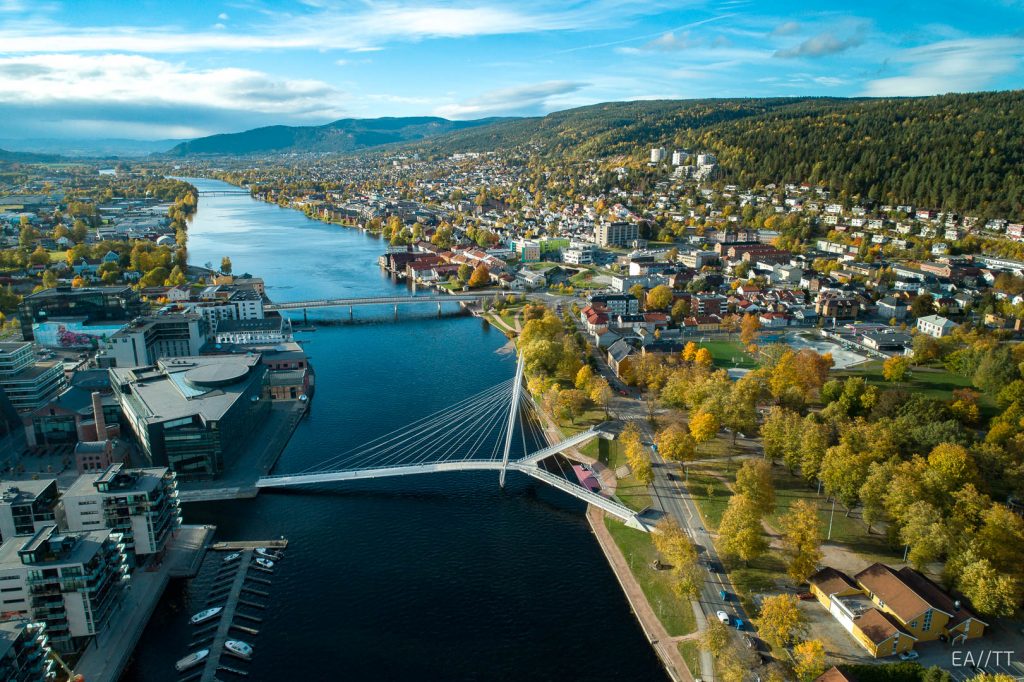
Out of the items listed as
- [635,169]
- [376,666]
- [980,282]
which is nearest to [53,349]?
[376,666]

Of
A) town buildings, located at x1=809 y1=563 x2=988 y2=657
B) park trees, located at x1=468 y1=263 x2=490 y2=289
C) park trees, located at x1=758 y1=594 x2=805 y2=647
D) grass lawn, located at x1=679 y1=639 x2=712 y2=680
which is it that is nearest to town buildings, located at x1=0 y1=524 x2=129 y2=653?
grass lawn, located at x1=679 y1=639 x2=712 y2=680

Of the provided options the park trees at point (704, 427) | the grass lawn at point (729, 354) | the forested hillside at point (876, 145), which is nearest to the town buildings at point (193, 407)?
the park trees at point (704, 427)

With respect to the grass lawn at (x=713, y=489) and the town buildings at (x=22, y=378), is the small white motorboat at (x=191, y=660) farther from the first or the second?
the town buildings at (x=22, y=378)

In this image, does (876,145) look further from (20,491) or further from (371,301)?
(20,491)

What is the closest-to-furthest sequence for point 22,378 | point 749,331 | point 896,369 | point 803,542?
point 803,542, point 22,378, point 896,369, point 749,331

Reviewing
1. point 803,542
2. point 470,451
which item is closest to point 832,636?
point 803,542

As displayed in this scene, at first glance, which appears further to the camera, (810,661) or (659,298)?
(659,298)

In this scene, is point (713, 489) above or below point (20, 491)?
below
